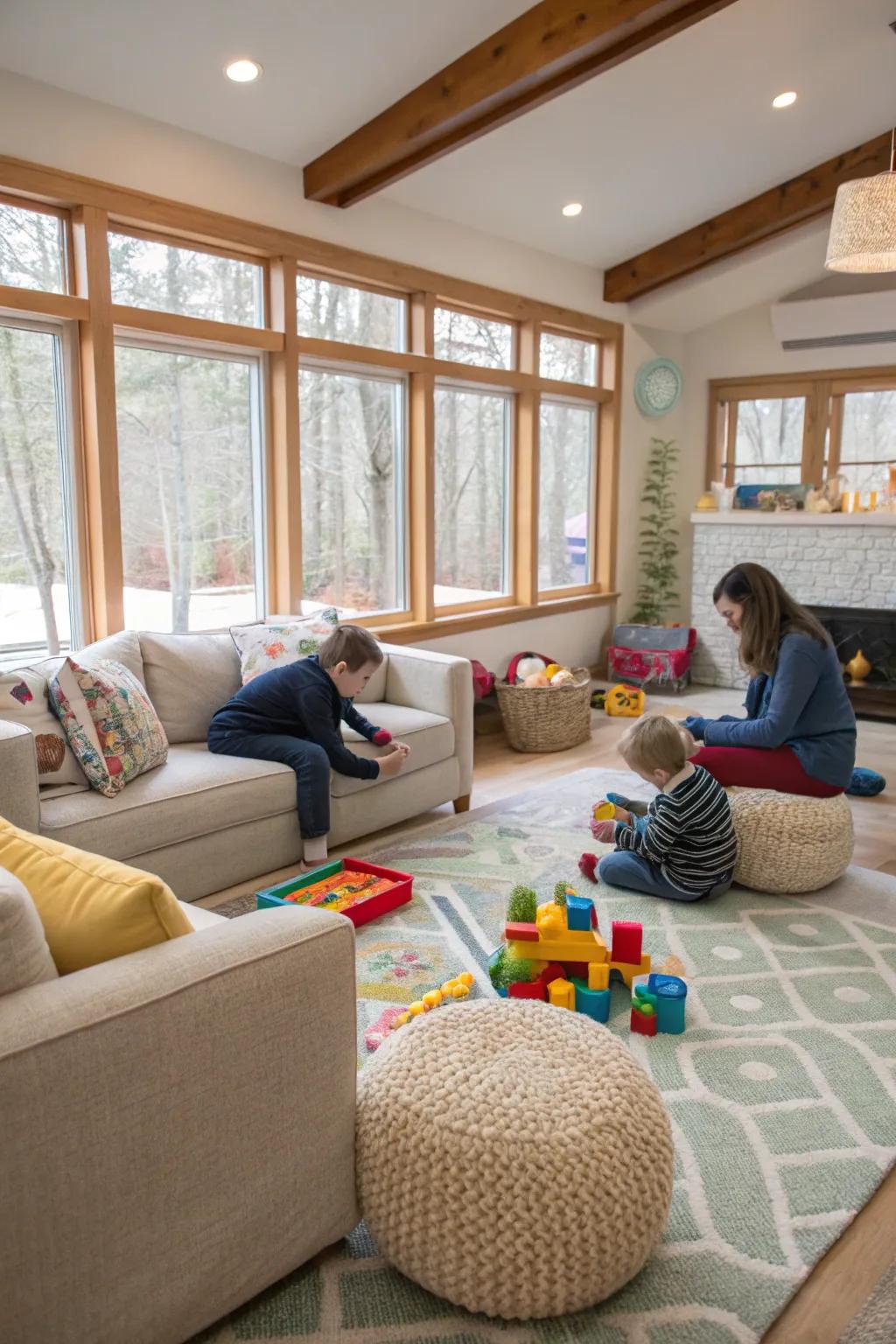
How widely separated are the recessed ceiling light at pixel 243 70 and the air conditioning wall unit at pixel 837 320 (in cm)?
433

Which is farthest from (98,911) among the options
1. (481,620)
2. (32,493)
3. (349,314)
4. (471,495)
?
(471,495)

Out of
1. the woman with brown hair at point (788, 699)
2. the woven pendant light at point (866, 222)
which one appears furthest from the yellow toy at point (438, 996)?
the woven pendant light at point (866, 222)

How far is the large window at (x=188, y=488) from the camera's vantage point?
4062 mm

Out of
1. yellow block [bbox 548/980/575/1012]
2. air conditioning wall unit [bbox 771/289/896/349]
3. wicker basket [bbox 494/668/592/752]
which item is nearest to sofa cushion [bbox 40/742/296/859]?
yellow block [bbox 548/980/575/1012]

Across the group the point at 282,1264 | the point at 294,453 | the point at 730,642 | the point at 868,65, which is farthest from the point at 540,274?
the point at 282,1264

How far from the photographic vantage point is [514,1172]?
1482 mm

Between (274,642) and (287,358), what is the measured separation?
1.35 metres

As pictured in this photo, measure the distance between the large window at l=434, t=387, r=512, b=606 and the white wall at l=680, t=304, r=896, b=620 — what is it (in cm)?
197

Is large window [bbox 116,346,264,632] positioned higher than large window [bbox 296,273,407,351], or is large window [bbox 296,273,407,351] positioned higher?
large window [bbox 296,273,407,351]

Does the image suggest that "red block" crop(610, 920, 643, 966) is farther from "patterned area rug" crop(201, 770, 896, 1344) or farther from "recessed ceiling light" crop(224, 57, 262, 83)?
"recessed ceiling light" crop(224, 57, 262, 83)

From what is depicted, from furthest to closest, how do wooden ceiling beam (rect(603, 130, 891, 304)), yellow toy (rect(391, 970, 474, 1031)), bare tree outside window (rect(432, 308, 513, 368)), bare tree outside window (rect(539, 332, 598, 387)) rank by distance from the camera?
bare tree outside window (rect(539, 332, 598, 387)) < wooden ceiling beam (rect(603, 130, 891, 304)) < bare tree outside window (rect(432, 308, 513, 368)) < yellow toy (rect(391, 970, 474, 1031))

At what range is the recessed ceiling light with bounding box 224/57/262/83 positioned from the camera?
3.60 m

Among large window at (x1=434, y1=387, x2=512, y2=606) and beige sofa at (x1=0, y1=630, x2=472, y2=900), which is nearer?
beige sofa at (x1=0, y1=630, x2=472, y2=900)

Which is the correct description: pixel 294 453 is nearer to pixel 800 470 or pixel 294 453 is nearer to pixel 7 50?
pixel 7 50
